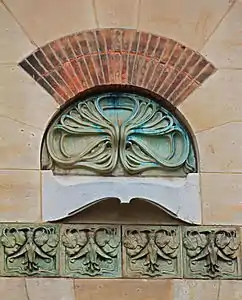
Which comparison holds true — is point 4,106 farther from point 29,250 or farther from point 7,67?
point 29,250

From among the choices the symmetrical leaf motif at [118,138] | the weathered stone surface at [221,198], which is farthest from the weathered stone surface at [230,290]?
the symmetrical leaf motif at [118,138]

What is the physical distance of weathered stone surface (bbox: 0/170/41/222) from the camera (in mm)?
7055

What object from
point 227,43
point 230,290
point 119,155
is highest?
point 227,43

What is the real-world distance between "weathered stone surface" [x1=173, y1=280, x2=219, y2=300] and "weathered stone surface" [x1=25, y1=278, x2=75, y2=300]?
723 mm

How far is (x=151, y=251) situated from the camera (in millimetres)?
7094

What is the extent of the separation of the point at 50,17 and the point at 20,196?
55.6 inches

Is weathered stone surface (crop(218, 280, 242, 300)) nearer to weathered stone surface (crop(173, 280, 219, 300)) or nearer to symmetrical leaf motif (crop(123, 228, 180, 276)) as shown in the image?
weathered stone surface (crop(173, 280, 219, 300))

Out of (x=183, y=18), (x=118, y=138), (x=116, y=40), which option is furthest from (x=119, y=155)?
(x=183, y=18)

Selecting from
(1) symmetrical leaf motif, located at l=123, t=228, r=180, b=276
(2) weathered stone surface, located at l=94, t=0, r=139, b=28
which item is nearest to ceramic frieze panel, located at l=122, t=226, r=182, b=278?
(1) symmetrical leaf motif, located at l=123, t=228, r=180, b=276

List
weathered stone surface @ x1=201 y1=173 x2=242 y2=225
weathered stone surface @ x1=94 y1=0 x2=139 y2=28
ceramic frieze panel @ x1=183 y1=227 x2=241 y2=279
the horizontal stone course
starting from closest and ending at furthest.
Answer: the horizontal stone course < ceramic frieze panel @ x1=183 y1=227 x2=241 y2=279 < weathered stone surface @ x1=201 y1=173 x2=242 y2=225 < weathered stone surface @ x1=94 y1=0 x2=139 y2=28

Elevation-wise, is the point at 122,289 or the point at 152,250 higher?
the point at 152,250

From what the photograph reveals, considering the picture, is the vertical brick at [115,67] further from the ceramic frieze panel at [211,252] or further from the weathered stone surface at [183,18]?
the ceramic frieze panel at [211,252]

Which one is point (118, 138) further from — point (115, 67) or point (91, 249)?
point (91, 249)

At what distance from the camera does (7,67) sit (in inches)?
293
